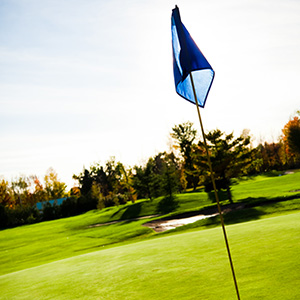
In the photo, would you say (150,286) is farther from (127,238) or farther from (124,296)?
(127,238)

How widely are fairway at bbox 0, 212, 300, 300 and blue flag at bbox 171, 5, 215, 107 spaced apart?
9.91 feet

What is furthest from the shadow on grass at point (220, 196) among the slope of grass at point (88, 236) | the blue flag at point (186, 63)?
the blue flag at point (186, 63)

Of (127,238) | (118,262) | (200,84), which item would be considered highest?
(200,84)

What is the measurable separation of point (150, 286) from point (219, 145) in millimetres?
24785

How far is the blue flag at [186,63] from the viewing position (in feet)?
17.8

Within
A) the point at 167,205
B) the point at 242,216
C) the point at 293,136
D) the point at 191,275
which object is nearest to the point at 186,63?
the point at 191,275

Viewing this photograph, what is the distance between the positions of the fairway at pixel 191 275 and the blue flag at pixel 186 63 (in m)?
3.02

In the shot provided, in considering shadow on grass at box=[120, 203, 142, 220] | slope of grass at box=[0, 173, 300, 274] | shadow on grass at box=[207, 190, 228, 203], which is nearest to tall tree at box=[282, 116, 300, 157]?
slope of grass at box=[0, 173, 300, 274]

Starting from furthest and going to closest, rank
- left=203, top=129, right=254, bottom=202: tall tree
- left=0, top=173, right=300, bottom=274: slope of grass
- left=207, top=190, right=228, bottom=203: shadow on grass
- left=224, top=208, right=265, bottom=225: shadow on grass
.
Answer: left=207, top=190, right=228, bottom=203: shadow on grass, left=203, top=129, right=254, bottom=202: tall tree, left=0, top=173, right=300, bottom=274: slope of grass, left=224, top=208, right=265, bottom=225: shadow on grass

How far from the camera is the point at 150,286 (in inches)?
262

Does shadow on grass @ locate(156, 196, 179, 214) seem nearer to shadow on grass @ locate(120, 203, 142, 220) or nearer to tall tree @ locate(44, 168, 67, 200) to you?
shadow on grass @ locate(120, 203, 142, 220)

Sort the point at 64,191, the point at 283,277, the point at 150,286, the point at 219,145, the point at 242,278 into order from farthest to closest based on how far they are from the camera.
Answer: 1. the point at 64,191
2. the point at 219,145
3. the point at 150,286
4. the point at 242,278
5. the point at 283,277

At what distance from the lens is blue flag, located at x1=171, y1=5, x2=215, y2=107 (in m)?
5.42

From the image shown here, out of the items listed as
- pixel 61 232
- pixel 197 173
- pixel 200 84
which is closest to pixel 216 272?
pixel 200 84
